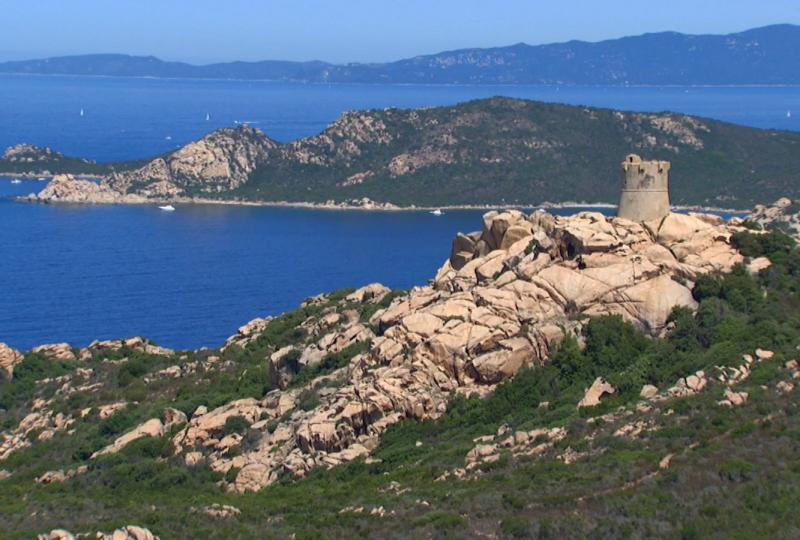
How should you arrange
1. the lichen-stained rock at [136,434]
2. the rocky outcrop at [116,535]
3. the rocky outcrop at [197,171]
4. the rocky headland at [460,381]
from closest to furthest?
the rocky outcrop at [116,535] → the rocky headland at [460,381] → the lichen-stained rock at [136,434] → the rocky outcrop at [197,171]

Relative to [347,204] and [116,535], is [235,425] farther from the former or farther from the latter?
[347,204]

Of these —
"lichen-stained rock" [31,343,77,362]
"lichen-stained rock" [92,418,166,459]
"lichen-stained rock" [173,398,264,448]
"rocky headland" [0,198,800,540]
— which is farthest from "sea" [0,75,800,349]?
"lichen-stained rock" [173,398,264,448]

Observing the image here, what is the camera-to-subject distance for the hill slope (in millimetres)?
163000

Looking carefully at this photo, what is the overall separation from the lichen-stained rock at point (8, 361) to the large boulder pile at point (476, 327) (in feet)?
57.9

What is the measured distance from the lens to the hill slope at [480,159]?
16300 cm

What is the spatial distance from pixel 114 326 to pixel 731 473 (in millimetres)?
60687

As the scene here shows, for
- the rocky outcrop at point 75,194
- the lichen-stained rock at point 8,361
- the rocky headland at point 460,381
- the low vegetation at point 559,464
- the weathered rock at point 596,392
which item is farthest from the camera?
the rocky outcrop at point 75,194

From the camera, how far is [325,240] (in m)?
130

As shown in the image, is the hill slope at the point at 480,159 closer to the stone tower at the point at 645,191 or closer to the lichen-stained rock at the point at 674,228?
the stone tower at the point at 645,191

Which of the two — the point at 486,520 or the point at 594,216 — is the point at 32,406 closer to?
the point at 594,216

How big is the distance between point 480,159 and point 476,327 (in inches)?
5356

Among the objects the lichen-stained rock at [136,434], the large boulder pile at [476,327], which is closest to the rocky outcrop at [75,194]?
the lichen-stained rock at [136,434]

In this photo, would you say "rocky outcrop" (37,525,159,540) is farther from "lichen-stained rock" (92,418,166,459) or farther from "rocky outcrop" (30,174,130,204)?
"rocky outcrop" (30,174,130,204)

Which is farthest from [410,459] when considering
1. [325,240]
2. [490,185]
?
[490,185]
